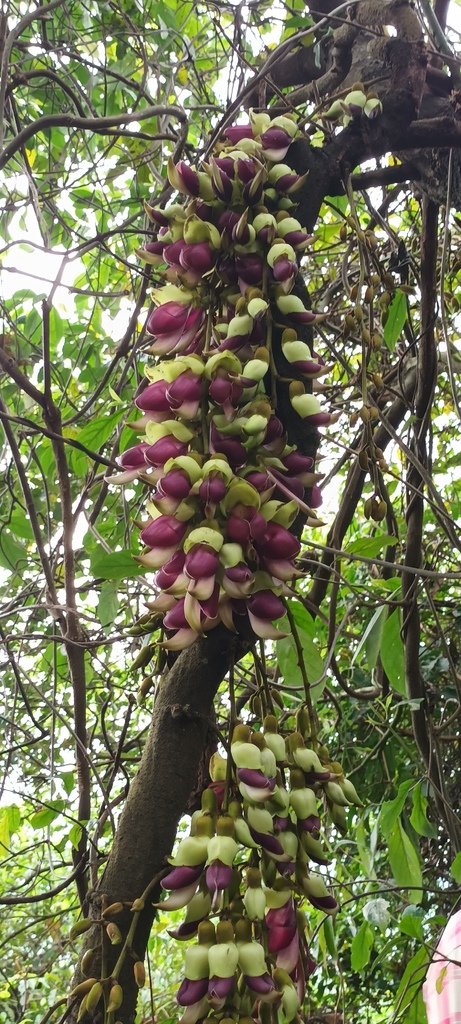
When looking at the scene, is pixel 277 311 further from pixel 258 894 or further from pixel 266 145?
pixel 258 894

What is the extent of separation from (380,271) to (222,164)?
1.03ft

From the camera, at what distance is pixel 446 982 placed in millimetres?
872

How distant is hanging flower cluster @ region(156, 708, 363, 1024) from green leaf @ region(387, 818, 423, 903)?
0.54 meters

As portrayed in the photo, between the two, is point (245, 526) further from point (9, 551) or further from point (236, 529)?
point (9, 551)

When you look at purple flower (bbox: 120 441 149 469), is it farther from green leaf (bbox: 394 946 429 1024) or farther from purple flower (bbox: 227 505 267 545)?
green leaf (bbox: 394 946 429 1024)

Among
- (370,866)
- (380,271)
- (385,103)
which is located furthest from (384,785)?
(385,103)

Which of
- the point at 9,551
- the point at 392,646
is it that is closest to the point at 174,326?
the point at 392,646

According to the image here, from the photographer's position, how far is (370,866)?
121 centimetres

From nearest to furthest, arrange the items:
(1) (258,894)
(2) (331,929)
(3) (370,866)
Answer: (1) (258,894) → (2) (331,929) → (3) (370,866)

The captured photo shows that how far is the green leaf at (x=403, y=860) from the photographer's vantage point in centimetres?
100

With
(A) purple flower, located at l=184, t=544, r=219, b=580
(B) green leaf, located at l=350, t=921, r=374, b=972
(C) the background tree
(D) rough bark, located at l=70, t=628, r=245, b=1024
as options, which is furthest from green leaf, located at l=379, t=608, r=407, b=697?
(A) purple flower, located at l=184, t=544, r=219, b=580

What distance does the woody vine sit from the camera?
0.46 m

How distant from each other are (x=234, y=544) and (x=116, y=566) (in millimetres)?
240

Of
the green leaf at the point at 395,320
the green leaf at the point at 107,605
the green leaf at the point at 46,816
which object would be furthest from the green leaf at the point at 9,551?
the green leaf at the point at 395,320
